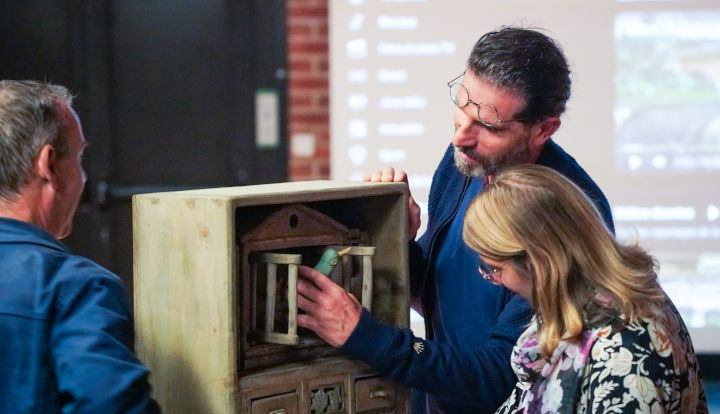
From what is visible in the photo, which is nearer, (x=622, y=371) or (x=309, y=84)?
(x=622, y=371)

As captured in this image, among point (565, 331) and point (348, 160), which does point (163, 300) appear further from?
point (348, 160)

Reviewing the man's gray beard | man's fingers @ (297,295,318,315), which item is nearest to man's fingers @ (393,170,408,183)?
the man's gray beard

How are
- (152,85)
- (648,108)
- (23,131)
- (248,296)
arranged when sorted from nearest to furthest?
(23,131) → (248,296) → (648,108) → (152,85)

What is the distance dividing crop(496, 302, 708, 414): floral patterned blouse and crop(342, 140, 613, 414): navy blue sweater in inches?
7.7

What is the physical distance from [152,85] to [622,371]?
168 inches

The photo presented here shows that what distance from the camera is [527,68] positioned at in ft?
6.69

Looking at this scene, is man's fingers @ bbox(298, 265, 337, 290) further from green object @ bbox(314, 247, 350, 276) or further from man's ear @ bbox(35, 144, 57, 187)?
man's ear @ bbox(35, 144, 57, 187)

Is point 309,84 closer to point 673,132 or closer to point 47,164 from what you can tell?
point 673,132

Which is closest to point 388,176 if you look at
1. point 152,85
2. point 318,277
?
point 318,277

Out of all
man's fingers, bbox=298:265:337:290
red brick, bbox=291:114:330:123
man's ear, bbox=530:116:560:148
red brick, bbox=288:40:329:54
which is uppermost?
red brick, bbox=288:40:329:54

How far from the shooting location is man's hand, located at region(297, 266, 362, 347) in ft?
6.04

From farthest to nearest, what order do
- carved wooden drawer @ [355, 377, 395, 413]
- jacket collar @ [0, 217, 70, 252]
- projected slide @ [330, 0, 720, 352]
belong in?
1. projected slide @ [330, 0, 720, 352]
2. carved wooden drawer @ [355, 377, 395, 413]
3. jacket collar @ [0, 217, 70, 252]

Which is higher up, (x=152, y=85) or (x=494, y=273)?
(x=152, y=85)

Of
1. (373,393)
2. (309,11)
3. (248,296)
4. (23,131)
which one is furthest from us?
(309,11)
